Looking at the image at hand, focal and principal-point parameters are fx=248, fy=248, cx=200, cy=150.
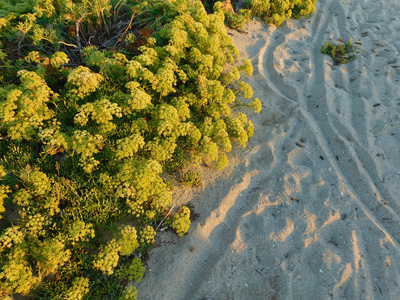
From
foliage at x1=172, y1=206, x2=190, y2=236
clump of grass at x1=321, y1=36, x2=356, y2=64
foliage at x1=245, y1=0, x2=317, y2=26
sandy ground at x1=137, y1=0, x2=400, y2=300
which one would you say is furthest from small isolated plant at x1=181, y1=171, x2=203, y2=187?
foliage at x1=245, y1=0, x2=317, y2=26

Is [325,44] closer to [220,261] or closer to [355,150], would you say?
[355,150]

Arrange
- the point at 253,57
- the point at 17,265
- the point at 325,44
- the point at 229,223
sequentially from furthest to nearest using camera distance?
1. the point at 325,44
2. the point at 253,57
3. the point at 229,223
4. the point at 17,265

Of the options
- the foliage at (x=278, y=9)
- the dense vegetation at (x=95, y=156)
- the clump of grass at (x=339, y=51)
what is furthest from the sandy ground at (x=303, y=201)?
the foliage at (x=278, y=9)

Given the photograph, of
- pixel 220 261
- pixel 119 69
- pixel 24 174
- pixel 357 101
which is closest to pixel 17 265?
pixel 24 174

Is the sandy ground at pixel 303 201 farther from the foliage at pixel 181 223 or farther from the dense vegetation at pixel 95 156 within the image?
the dense vegetation at pixel 95 156

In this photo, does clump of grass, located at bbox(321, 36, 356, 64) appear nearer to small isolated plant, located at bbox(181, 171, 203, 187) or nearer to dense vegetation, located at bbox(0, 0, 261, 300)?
dense vegetation, located at bbox(0, 0, 261, 300)

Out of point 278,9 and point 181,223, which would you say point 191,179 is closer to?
point 181,223
